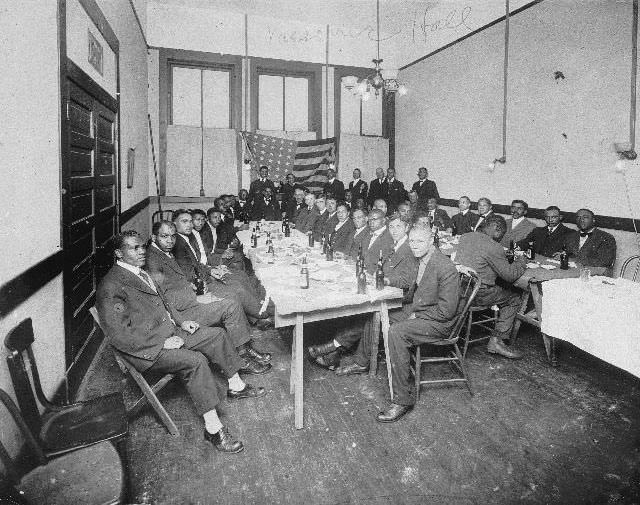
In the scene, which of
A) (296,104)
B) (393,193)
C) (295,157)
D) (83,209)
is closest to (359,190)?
(393,193)

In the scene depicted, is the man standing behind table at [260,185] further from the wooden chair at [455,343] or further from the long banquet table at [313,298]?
the wooden chair at [455,343]

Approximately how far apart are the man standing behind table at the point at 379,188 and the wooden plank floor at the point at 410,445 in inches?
272

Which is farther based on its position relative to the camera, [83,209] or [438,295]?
[83,209]

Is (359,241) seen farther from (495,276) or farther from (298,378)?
(298,378)

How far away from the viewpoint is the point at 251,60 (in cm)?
1046

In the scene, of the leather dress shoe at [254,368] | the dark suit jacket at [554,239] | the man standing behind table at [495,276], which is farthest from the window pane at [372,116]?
the leather dress shoe at [254,368]

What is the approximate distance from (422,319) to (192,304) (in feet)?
6.44

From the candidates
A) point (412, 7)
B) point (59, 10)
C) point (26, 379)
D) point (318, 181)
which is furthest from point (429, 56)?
point (26, 379)

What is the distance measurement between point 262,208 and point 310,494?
787 centimetres

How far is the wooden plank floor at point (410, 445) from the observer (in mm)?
2338

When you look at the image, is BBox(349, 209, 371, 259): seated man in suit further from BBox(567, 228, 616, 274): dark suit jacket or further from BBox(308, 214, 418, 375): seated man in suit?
BBox(567, 228, 616, 274): dark suit jacket

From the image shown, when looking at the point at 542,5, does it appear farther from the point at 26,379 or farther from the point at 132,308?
the point at 26,379

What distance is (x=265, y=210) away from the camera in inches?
383

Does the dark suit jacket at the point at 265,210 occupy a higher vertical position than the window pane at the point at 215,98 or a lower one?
lower
